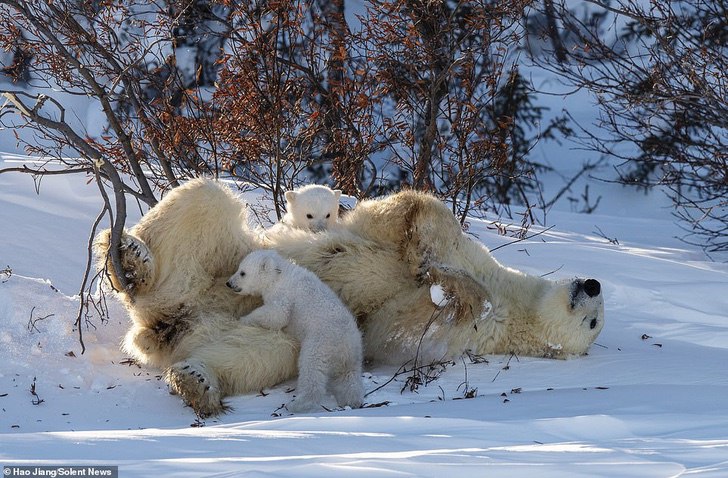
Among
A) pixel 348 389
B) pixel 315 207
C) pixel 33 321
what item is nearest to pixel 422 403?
pixel 348 389

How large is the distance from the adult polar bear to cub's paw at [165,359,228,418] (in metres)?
0.07

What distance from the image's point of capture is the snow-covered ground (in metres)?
2.56

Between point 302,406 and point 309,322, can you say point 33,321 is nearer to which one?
point 309,322

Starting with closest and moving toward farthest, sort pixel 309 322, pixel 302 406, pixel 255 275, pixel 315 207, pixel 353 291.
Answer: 1. pixel 302 406
2. pixel 309 322
3. pixel 255 275
4. pixel 353 291
5. pixel 315 207

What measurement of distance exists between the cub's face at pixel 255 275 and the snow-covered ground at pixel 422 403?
1.57ft

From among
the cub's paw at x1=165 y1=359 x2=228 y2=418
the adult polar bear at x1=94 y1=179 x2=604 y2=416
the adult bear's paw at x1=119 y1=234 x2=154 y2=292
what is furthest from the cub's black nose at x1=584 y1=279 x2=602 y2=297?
the adult bear's paw at x1=119 y1=234 x2=154 y2=292

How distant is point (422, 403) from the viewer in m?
4.08

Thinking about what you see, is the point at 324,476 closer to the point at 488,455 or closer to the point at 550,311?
the point at 488,455

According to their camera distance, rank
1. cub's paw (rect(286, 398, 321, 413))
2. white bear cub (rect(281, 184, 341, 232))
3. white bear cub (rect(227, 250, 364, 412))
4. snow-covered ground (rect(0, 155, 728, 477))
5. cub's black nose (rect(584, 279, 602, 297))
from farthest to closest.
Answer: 1. white bear cub (rect(281, 184, 341, 232))
2. cub's black nose (rect(584, 279, 602, 297))
3. white bear cub (rect(227, 250, 364, 412))
4. cub's paw (rect(286, 398, 321, 413))
5. snow-covered ground (rect(0, 155, 728, 477))

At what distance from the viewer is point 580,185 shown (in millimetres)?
18000

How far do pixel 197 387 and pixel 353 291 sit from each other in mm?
1090

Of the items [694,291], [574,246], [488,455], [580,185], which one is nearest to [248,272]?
[488,455]

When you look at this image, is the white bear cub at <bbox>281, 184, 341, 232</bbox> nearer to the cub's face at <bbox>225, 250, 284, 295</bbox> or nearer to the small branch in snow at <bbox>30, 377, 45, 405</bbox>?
the cub's face at <bbox>225, 250, 284, 295</bbox>

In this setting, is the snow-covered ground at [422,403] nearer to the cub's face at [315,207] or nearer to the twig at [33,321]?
the twig at [33,321]
